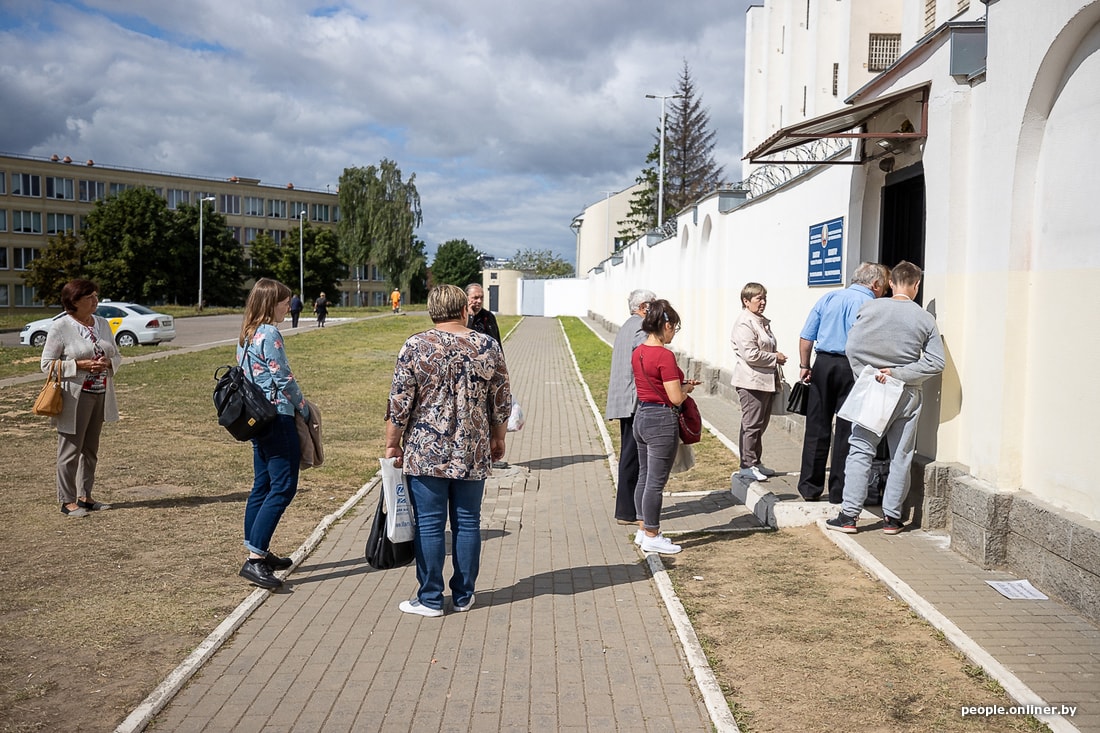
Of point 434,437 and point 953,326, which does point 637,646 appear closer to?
point 434,437

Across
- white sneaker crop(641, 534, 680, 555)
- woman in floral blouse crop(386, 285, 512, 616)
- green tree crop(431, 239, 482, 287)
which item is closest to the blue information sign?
white sneaker crop(641, 534, 680, 555)

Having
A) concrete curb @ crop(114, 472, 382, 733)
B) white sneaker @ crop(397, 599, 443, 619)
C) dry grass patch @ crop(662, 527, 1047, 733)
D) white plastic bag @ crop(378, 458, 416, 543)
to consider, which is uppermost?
white plastic bag @ crop(378, 458, 416, 543)

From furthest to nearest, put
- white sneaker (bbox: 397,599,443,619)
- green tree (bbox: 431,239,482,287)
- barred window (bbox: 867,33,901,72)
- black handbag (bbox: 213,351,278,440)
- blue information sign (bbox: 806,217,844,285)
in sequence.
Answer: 1. green tree (bbox: 431,239,482,287)
2. barred window (bbox: 867,33,901,72)
3. blue information sign (bbox: 806,217,844,285)
4. black handbag (bbox: 213,351,278,440)
5. white sneaker (bbox: 397,599,443,619)

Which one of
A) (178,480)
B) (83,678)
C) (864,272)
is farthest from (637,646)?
(178,480)

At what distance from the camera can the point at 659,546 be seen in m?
6.62

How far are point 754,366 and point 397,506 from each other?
4049 mm

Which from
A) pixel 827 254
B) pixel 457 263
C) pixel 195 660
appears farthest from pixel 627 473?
pixel 457 263

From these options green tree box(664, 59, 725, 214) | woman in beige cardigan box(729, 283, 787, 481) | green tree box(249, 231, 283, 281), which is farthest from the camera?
green tree box(249, 231, 283, 281)

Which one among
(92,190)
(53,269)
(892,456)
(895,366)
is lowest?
(892,456)

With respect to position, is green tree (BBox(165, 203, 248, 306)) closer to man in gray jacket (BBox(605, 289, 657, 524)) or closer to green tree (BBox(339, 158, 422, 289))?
green tree (BBox(339, 158, 422, 289))

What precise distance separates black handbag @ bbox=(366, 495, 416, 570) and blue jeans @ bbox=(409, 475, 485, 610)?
173 mm

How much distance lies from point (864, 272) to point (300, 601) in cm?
487

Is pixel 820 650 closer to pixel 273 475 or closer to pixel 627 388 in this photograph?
pixel 627 388

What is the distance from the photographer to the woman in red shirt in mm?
6422
